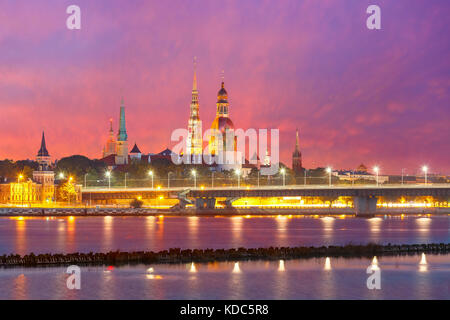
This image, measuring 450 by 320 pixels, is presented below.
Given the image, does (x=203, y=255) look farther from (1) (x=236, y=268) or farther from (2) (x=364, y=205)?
(2) (x=364, y=205)

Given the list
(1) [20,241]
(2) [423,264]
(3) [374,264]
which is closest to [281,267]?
(3) [374,264]

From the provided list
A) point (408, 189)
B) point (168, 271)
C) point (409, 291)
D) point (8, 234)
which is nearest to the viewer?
point (409, 291)

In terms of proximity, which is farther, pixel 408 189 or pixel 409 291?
pixel 408 189

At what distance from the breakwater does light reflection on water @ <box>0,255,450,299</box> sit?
5.97ft

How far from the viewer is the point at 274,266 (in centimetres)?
7188

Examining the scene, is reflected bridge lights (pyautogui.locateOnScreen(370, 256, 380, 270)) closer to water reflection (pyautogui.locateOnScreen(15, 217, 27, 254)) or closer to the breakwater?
the breakwater

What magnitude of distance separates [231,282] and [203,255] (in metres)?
12.2

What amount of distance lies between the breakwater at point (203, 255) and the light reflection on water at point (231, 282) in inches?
71.7

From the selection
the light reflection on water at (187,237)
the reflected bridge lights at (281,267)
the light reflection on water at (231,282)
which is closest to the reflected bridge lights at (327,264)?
the light reflection on water at (231,282)

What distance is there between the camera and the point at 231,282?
63000 millimetres

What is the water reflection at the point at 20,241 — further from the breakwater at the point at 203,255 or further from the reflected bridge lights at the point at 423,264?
the reflected bridge lights at the point at 423,264
